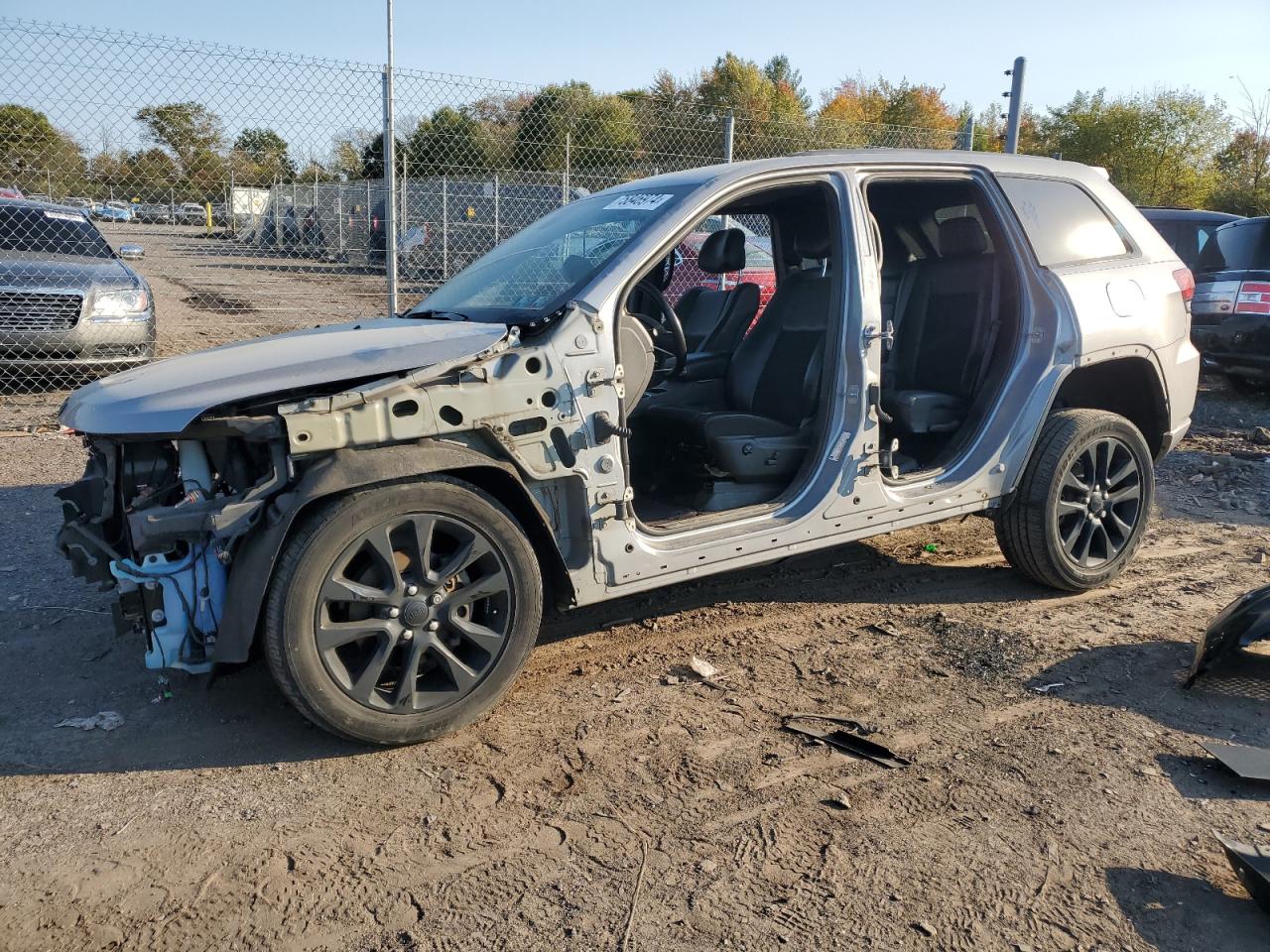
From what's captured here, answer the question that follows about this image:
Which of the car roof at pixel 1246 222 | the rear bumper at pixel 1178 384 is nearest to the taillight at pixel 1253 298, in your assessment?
the car roof at pixel 1246 222

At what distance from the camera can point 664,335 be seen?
177 inches

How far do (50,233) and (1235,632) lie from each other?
976 centimetres

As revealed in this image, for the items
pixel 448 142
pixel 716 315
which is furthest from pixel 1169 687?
pixel 448 142

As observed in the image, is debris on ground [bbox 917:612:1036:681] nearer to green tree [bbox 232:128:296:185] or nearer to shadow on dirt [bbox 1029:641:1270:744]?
shadow on dirt [bbox 1029:641:1270:744]

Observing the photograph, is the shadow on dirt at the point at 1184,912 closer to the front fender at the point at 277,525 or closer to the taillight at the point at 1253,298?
the front fender at the point at 277,525

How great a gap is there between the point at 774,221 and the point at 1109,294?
168cm

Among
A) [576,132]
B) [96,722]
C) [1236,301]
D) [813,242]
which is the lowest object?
[96,722]

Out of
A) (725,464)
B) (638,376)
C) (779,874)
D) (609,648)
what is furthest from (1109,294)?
(779,874)

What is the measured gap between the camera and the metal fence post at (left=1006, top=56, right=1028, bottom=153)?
31.6ft

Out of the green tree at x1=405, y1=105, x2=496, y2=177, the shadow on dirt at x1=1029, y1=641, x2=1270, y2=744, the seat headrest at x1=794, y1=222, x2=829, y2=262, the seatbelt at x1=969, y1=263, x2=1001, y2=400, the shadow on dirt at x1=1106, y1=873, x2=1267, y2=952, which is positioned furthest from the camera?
the green tree at x1=405, y1=105, x2=496, y2=177

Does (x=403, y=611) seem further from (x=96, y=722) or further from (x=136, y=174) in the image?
(x=136, y=174)

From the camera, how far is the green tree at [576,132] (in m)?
12.8

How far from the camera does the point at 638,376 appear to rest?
11.7 ft

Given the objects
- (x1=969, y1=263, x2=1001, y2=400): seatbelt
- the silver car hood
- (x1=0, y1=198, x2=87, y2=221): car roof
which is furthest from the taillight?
(x1=0, y1=198, x2=87, y2=221): car roof
